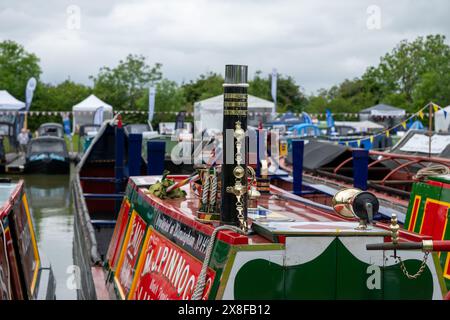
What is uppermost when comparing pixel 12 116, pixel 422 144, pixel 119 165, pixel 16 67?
pixel 16 67

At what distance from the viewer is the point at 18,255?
707cm

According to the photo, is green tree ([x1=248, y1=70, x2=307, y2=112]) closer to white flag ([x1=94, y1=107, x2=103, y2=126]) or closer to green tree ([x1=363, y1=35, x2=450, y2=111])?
green tree ([x1=363, y1=35, x2=450, y2=111])

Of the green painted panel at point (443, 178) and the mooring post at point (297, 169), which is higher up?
the green painted panel at point (443, 178)

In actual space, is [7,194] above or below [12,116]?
below

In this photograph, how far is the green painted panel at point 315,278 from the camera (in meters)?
3.91

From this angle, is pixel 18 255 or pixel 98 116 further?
pixel 98 116

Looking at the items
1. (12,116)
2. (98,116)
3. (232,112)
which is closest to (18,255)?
(232,112)

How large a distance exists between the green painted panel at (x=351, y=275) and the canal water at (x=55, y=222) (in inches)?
270

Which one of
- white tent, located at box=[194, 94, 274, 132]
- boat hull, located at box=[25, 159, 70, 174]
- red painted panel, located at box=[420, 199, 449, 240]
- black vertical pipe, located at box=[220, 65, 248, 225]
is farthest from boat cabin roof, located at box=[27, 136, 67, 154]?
black vertical pipe, located at box=[220, 65, 248, 225]

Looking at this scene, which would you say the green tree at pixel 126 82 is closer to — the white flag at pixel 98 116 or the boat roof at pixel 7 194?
the white flag at pixel 98 116

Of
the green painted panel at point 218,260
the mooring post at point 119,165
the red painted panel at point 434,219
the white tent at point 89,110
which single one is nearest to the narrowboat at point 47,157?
the white tent at point 89,110

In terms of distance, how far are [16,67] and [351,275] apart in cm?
4943

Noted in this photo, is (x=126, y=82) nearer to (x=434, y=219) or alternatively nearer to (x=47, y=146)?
(x=47, y=146)

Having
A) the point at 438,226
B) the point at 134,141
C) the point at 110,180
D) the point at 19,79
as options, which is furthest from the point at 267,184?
the point at 19,79
